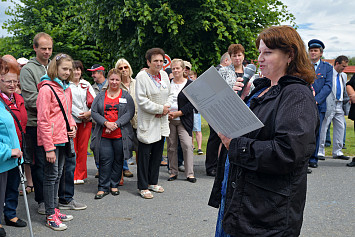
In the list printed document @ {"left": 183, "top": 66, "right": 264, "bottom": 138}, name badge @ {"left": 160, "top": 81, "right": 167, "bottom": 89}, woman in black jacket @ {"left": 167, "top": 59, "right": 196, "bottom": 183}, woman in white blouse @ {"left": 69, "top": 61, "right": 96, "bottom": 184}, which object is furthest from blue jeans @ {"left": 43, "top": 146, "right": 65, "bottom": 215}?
printed document @ {"left": 183, "top": 66, "right": 264, "bottom": 138}

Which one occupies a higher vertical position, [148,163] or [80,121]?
[80,121]

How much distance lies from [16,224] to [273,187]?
3.54m

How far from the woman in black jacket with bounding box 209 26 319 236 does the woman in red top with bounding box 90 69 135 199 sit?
3790mm

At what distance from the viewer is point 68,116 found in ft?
15.1

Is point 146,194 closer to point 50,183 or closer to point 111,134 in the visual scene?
point 111,134

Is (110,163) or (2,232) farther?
(110,163)

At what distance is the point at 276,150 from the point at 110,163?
422cm

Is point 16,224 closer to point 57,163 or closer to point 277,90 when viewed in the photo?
point 57,163

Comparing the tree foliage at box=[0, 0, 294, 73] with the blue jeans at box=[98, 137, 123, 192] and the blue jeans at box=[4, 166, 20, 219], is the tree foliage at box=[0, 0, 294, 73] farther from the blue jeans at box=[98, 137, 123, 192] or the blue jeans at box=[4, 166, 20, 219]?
the blue jeans at box=[4, 166, 20, 219]

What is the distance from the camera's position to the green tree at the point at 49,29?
1747 centimetres

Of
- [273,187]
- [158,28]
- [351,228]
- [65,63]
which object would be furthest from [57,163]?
[158,28]

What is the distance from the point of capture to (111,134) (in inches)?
225

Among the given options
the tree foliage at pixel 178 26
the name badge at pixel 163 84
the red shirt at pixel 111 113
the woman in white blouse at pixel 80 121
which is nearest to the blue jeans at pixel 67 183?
the red shirt at pixel 111 113

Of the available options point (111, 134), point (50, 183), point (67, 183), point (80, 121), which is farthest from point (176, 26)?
point (50, 183)
